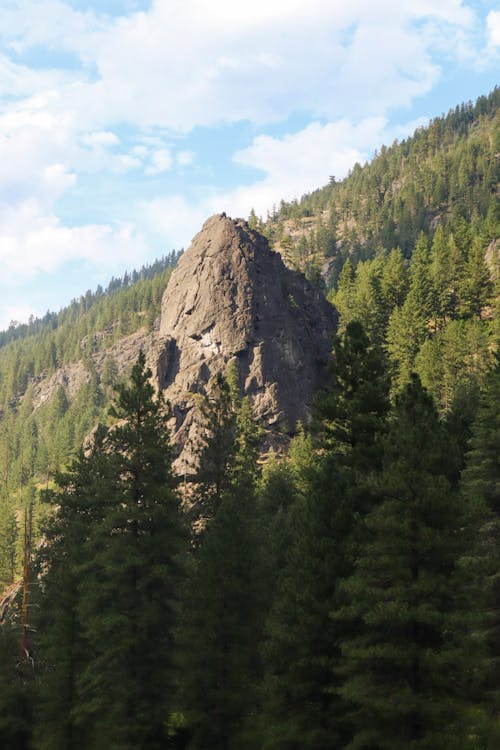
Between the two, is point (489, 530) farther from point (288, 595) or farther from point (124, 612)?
point (124, 612)

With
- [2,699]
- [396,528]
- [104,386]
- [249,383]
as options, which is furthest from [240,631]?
[104,386]

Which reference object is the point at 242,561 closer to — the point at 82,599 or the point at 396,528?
the point at 82,599

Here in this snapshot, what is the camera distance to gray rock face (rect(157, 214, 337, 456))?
77.3 metres

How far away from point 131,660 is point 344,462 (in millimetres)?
12082

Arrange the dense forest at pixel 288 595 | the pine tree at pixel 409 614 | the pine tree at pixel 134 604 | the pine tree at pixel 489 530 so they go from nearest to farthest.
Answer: the pine tree at pixel 409 614
the dense forest at pixel 288 595
the pine tree at pixel 489 530
the pine tree at pixel 134 604

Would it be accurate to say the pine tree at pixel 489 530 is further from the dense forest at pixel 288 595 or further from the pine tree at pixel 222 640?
the pine tree at pixel 222 640

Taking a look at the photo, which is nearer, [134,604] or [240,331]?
[134,604]

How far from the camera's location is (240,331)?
80188 millimetres

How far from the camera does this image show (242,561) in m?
26.5

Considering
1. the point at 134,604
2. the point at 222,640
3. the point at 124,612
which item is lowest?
the point at 222,640

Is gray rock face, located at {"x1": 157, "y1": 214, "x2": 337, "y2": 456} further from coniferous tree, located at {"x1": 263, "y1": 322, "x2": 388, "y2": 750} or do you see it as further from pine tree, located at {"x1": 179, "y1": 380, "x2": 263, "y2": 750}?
coniferous tree, located at {"x1": 263, "y1": 322, "x2": 388, "y2": 750}

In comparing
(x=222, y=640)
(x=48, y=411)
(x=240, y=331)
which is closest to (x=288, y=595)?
(x=222, y=640)

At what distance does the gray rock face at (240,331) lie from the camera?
77.3 metres

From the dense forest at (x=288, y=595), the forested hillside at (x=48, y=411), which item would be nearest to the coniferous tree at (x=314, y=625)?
the dense forest at (x=288, y=595)
